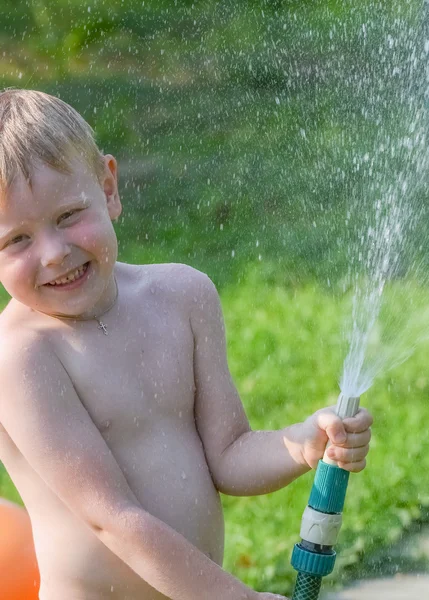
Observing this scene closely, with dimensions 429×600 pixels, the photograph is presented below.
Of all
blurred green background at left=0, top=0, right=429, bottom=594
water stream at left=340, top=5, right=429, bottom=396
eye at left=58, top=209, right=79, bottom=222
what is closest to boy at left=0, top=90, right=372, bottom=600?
eye at left=58, top=209, right=79, bottom=222

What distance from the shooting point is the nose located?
1.82 m

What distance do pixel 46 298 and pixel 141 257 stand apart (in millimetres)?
2542

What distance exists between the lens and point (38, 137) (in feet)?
6.12

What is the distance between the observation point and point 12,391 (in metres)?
1.84

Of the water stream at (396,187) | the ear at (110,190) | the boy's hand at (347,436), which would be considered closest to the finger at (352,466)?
the boy's hand at (347,436)

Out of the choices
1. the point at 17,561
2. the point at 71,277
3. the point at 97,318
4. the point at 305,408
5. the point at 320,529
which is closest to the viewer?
the point at 320,529

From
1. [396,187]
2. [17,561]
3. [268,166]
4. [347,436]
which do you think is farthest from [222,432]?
[268,166]

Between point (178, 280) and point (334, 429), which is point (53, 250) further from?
point (334, 429)

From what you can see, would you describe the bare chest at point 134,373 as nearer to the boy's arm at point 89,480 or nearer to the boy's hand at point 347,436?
the boy's arm at point 89,480

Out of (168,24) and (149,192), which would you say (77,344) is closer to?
(149,192)

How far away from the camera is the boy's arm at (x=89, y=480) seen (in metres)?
1.82

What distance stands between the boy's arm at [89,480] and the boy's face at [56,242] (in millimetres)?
96

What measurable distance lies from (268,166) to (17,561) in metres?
2.92

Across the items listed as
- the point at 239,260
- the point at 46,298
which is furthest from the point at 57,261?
the point at 239,260
